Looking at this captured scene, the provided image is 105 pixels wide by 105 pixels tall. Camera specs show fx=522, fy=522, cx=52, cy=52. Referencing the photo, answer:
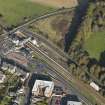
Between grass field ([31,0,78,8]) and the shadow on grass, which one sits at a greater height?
grass field ([31,0,78,8])

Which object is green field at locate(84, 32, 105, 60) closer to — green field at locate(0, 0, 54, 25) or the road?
the road

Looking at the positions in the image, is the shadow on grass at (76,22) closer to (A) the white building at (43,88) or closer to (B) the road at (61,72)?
(B) the road at (61,72)

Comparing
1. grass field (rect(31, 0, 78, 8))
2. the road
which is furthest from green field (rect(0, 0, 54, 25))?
the road

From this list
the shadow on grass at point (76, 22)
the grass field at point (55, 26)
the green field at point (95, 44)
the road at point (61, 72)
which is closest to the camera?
the road at point (61, 72)

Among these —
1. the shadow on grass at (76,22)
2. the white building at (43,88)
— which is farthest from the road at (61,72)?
the shadow on grass at (76,22)

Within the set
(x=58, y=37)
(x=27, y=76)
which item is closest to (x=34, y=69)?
(x=27, y=76)

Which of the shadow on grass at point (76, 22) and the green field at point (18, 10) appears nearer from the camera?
the shadow on grass at point (76, 22)

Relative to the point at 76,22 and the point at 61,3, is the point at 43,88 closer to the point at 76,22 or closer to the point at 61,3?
the point at 76,22

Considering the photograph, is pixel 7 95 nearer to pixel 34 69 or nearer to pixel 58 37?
pixel 34 69
